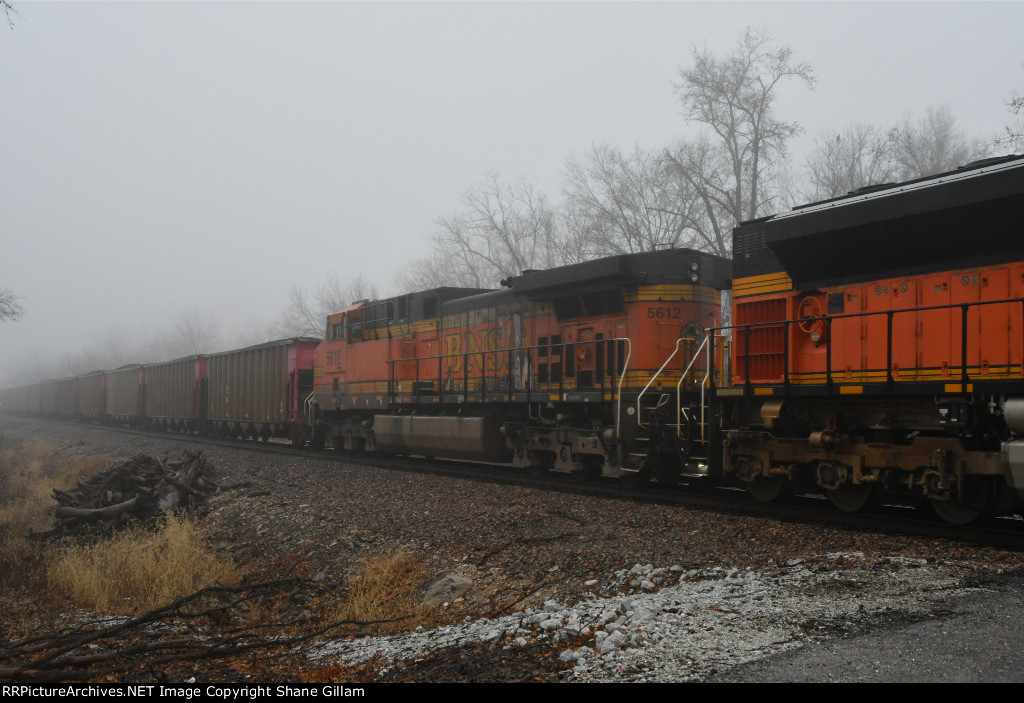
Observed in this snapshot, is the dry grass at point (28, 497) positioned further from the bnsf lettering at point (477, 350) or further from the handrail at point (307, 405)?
the bnsf lettering at point (477, 350)

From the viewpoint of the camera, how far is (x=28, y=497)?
54.3 ft

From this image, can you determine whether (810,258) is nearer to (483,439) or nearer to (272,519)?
(483,439)

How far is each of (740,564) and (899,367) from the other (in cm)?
337

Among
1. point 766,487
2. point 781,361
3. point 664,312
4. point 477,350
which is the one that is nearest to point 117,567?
point 477,350

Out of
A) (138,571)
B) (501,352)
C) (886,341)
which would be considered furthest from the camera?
(501,352)

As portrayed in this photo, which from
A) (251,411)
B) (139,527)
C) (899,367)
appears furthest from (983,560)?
(251,411)

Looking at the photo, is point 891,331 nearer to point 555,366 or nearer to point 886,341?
point 886,341

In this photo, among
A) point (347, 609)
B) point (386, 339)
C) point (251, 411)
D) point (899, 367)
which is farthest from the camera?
point (251, 411)

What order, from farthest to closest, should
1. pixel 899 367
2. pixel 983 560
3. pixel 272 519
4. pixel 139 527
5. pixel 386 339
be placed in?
pixel 386 339 → pixel 139 527 → pixel 272 519 → pixel 899 367 → pixel 983 560

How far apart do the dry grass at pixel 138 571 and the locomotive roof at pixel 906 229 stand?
8.00 meters

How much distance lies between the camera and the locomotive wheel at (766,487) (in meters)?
9.62

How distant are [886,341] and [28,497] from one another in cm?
1717

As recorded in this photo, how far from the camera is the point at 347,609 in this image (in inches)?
291

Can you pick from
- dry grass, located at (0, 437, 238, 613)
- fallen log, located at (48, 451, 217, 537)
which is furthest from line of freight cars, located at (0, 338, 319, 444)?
dry grass, located at (0, 437, 238, 613)
